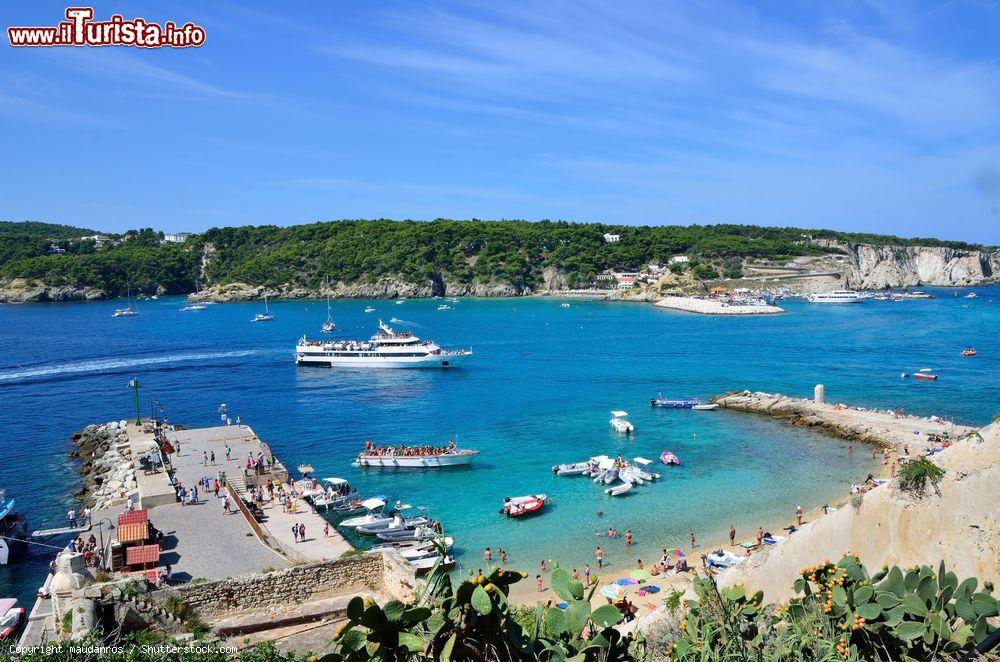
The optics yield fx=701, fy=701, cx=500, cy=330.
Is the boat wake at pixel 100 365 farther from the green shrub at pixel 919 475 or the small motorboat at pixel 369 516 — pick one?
the green shrub at pixel 919 475

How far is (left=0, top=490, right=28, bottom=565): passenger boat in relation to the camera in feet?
78.6

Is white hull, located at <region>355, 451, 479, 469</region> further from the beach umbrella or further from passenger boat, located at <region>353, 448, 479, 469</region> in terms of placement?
the beach umbrella

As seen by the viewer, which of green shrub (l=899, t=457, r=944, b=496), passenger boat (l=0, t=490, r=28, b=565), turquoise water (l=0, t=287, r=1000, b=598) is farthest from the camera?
turquoise water (l=0, t=287, r=1000, b=598)

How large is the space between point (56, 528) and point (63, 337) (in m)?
77.5

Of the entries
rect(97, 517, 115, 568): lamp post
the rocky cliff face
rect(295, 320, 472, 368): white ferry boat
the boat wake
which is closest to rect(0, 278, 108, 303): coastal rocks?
the boat wake

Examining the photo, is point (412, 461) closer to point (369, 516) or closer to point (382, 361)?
point (369, 516)

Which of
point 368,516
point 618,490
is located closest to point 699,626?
point 368,516

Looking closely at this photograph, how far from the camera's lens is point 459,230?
167875 mm

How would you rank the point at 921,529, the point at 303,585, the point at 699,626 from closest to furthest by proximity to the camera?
the point at 699,626 < the point at 921,529 < the point at 303,585

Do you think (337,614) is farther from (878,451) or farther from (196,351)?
(196,351)

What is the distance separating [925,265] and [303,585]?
191 metres

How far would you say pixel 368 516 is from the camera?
26.8 metres

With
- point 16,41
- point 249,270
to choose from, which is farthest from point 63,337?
point 16,41

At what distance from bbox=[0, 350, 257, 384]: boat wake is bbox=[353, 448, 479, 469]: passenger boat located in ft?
143
